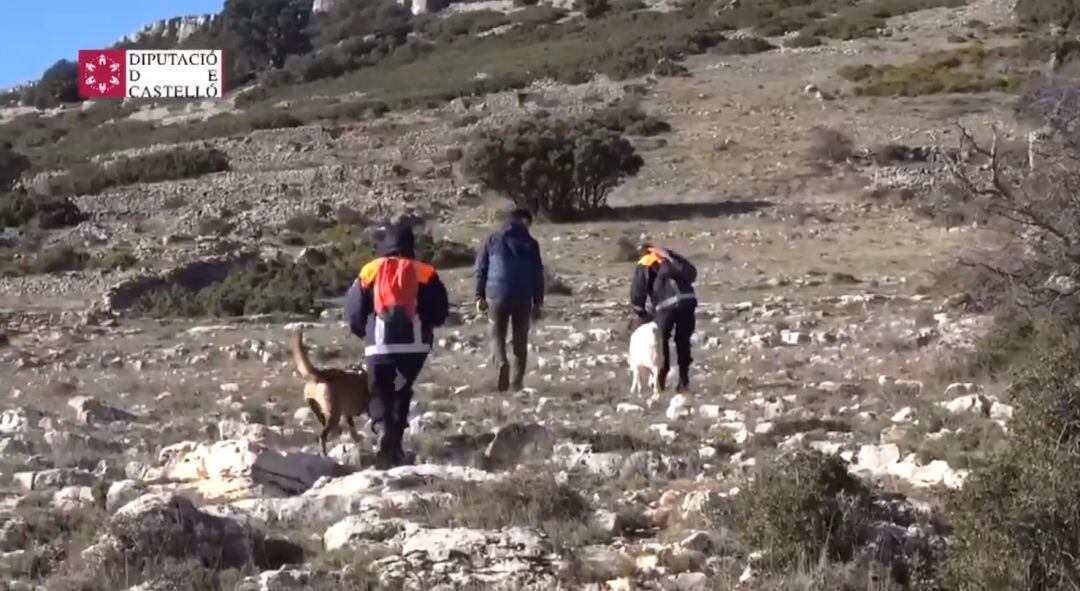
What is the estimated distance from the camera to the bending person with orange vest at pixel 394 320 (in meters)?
8.06

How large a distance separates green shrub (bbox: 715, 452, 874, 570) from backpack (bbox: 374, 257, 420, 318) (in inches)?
115

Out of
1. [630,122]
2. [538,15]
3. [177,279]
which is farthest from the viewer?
[538,15]

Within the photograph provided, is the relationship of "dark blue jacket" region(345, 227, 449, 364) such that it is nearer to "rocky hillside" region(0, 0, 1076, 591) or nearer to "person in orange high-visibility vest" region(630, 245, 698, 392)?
"rocky hillside" region(0, 0, 1076, 591)

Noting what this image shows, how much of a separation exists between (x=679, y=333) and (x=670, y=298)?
27 cm

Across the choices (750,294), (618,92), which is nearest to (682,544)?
(750,294)

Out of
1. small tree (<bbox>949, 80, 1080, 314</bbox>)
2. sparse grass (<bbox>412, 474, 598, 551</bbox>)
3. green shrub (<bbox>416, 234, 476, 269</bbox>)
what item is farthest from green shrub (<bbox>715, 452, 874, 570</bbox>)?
green shrub (<bbox>416, 234, 476, 269</bbox>)

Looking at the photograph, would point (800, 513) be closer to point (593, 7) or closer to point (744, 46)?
point (744, 46)

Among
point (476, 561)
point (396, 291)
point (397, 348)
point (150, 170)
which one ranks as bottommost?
point (476, 561)

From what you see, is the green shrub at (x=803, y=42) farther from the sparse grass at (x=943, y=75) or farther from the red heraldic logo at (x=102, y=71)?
the red heraldic logo at (x=102, y=71)

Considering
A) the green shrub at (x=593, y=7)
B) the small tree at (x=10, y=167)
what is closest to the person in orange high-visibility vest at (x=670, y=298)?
the small tree at (x=10, y=167)

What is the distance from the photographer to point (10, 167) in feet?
130

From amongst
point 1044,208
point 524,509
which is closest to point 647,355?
point 1044,208

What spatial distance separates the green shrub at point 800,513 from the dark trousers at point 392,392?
2863mm

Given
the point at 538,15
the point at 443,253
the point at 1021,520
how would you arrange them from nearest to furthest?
the point at 1021,520 < the point at 443,253 < the point at 538,15
